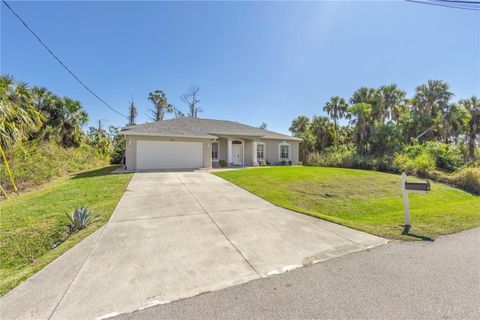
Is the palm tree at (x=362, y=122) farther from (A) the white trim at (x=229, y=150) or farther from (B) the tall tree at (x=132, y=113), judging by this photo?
(B) the tall tree at (x=132, y=113)

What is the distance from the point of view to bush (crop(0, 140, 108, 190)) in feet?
31.0

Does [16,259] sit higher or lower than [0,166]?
lower

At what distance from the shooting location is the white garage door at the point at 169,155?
13.8 m

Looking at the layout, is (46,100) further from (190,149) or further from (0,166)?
(190,149)

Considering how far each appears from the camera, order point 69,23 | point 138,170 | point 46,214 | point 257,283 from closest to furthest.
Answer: point 257,283, point 46,214, point 69,23, point 138,170

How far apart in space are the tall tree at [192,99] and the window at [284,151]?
686 inches

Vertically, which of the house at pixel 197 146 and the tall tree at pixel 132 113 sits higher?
the tall tree at pixel 132 113

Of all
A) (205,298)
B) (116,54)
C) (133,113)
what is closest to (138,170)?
(116,54)

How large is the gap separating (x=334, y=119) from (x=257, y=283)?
26224 mm

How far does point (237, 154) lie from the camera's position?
62.0 ft

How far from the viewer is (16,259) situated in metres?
3.65

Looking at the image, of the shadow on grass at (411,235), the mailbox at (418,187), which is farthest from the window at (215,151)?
the shadow on grass at (411,235)

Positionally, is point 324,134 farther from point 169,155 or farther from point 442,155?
point 169,155

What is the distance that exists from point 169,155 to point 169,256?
1226 cm
